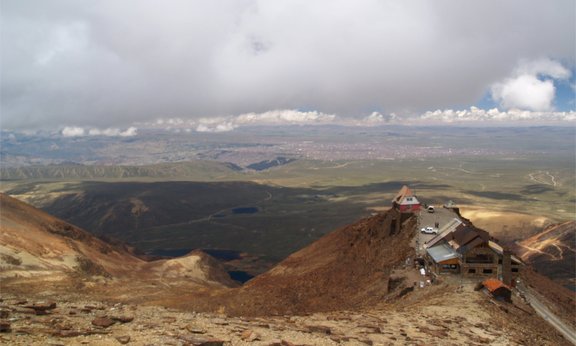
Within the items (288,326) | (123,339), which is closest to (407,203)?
(288,326)

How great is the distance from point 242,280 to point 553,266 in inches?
3427

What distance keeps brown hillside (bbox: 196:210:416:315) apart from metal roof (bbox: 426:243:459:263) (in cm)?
484

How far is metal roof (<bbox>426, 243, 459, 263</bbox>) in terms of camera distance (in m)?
50.1

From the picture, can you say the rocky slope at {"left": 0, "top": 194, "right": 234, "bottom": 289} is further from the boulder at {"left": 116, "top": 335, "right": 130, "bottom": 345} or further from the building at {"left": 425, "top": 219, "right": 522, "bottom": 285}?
the building at {"left": 425, "top": 219, "right": 522, "bottom": 285}

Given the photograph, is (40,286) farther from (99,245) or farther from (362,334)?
(362,334)

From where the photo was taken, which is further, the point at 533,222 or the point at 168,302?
the point at 533,222

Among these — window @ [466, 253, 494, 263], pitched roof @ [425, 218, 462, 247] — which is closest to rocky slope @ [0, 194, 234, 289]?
pitched roof @ [425, 218, 462, 247]

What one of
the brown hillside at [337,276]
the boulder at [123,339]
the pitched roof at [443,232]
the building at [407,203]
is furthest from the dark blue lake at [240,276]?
the boulder at [123,339]

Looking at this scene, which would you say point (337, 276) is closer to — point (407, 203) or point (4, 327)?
point (407, 203)

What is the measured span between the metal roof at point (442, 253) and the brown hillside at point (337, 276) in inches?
191

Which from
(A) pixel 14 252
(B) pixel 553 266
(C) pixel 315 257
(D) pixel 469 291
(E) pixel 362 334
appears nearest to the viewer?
(E) pixel 362 334

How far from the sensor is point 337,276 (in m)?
62.6

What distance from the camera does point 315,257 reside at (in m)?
79.6

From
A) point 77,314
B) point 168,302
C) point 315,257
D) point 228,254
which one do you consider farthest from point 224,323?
point 228,254
